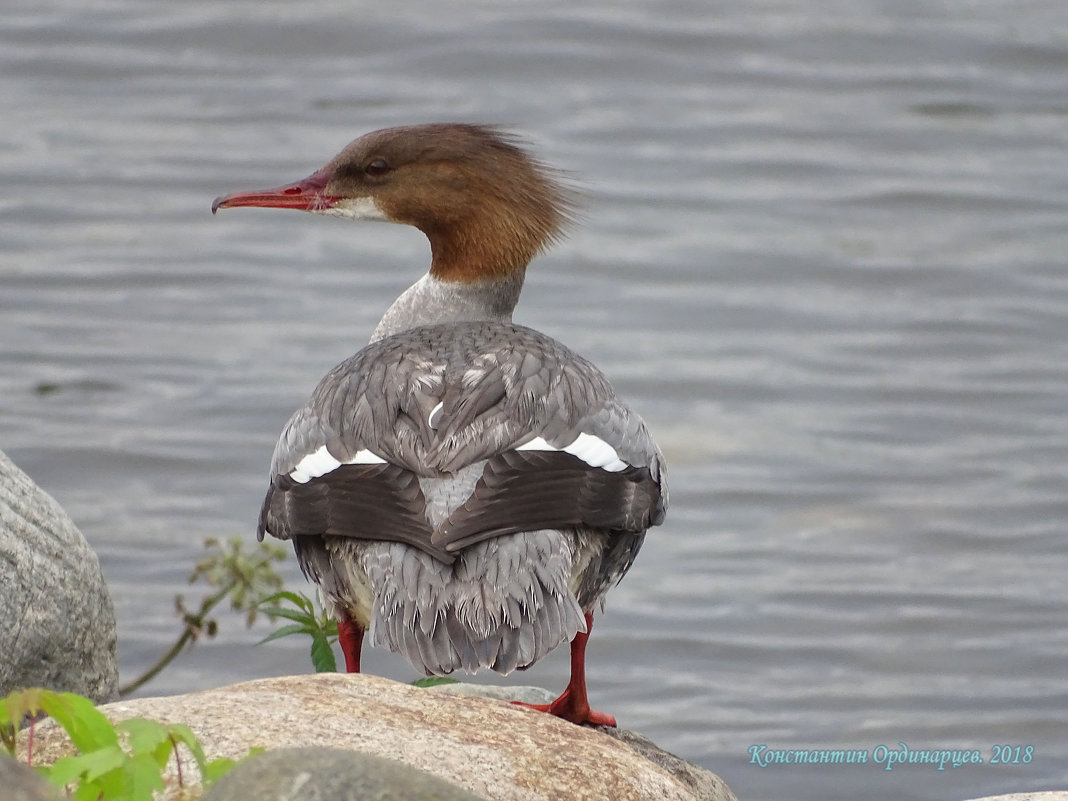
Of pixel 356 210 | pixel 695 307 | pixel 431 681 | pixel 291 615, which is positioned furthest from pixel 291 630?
pixel 695 307

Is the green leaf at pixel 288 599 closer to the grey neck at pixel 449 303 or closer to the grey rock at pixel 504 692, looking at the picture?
the grey rock at pixel 504 692

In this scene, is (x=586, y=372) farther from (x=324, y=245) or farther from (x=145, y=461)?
(x=324, y=245)

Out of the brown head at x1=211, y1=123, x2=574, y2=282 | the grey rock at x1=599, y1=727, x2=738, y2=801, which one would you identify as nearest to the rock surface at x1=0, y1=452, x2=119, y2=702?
the grey rock at x1=599, y1=727, x2=738, y2=801

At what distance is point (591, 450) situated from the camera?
4859 mm

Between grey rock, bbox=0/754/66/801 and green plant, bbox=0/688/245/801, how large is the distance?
0.28m

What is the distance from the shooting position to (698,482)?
32.9 ft

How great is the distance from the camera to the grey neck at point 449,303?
625 centimetres

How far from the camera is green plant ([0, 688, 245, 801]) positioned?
286cm

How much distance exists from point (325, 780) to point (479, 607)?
1.61 meters

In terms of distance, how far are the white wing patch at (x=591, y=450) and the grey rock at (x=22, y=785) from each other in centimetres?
232

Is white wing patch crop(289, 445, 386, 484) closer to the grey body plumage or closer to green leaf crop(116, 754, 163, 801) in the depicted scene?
the grey body plumage

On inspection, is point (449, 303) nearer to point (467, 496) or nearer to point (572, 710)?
point (572, 710)

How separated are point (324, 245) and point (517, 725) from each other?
9.10 meters

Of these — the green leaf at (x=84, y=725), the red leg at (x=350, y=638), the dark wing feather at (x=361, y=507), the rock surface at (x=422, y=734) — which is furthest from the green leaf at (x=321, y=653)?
the green leaf at (x=84, y=725)
